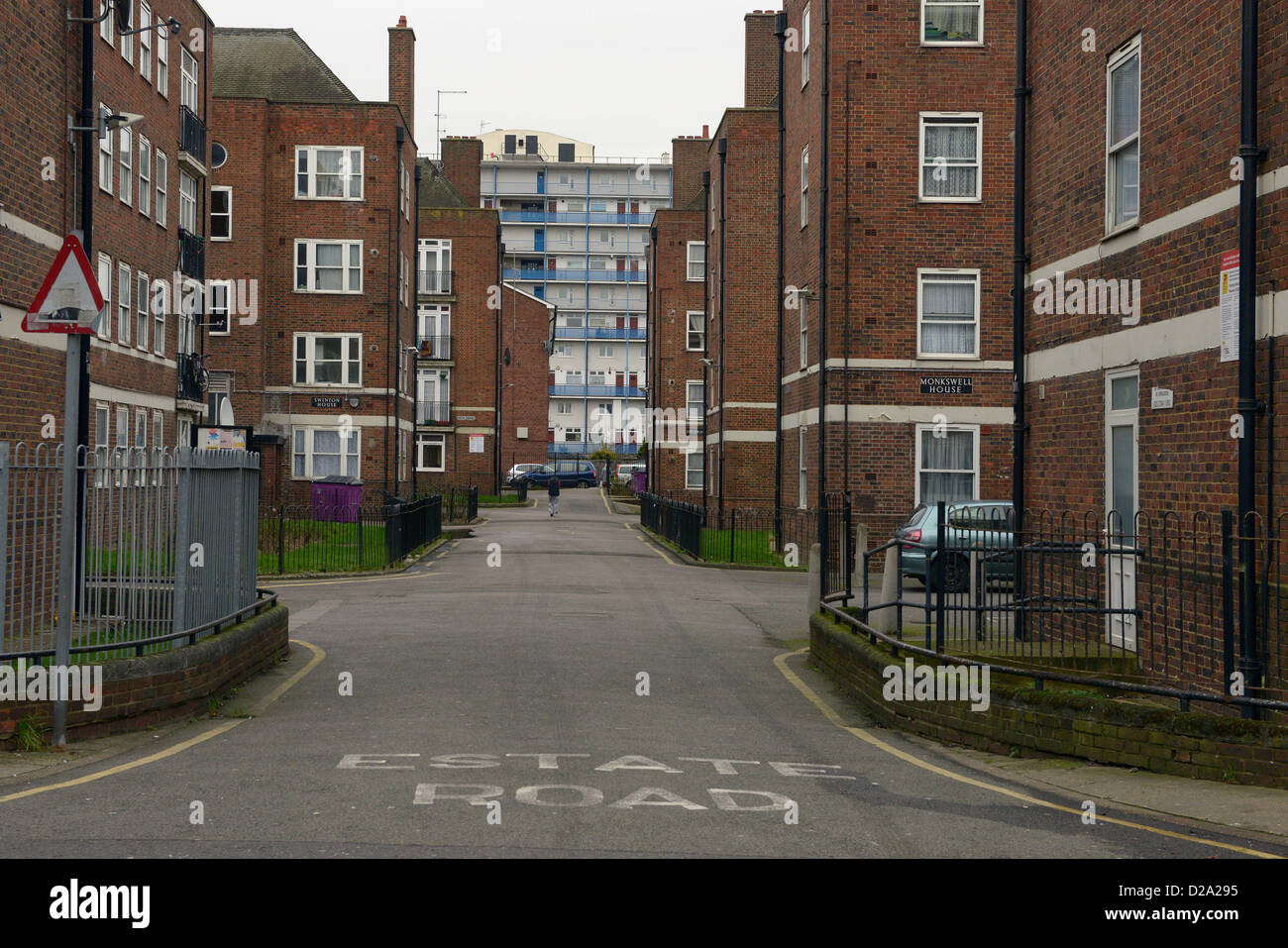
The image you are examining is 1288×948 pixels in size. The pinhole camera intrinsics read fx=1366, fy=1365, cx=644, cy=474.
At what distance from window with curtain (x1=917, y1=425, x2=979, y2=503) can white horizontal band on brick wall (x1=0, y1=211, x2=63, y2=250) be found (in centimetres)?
1770

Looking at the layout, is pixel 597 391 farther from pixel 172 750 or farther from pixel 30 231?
pixel 172 750

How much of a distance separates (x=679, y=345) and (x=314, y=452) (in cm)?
1933

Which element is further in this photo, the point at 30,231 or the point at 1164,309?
the point at 30,231

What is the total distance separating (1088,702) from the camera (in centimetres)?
979

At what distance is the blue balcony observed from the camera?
382 feet

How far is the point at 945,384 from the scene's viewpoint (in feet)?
93.6

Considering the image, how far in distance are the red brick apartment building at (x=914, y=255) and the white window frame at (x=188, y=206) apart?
17.0m

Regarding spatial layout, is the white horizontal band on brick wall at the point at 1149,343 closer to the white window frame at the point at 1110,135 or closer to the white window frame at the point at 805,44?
the white window frame at the point at 1110,135

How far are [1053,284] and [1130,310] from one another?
2.04 meters

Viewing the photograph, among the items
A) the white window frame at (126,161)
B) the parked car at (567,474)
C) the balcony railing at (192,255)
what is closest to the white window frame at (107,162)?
the white window frame at (126,161)

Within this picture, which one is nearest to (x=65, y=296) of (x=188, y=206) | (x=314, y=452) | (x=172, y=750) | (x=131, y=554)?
(x=131, y=554)

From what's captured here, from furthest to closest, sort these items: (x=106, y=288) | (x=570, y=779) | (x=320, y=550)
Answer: (x=320, y=550) < (x=106, y=288) < (x=570, y=779)

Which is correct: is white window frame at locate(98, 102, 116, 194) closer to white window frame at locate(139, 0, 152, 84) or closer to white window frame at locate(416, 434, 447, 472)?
white window frame at locate(139, 0, 152, 84)
